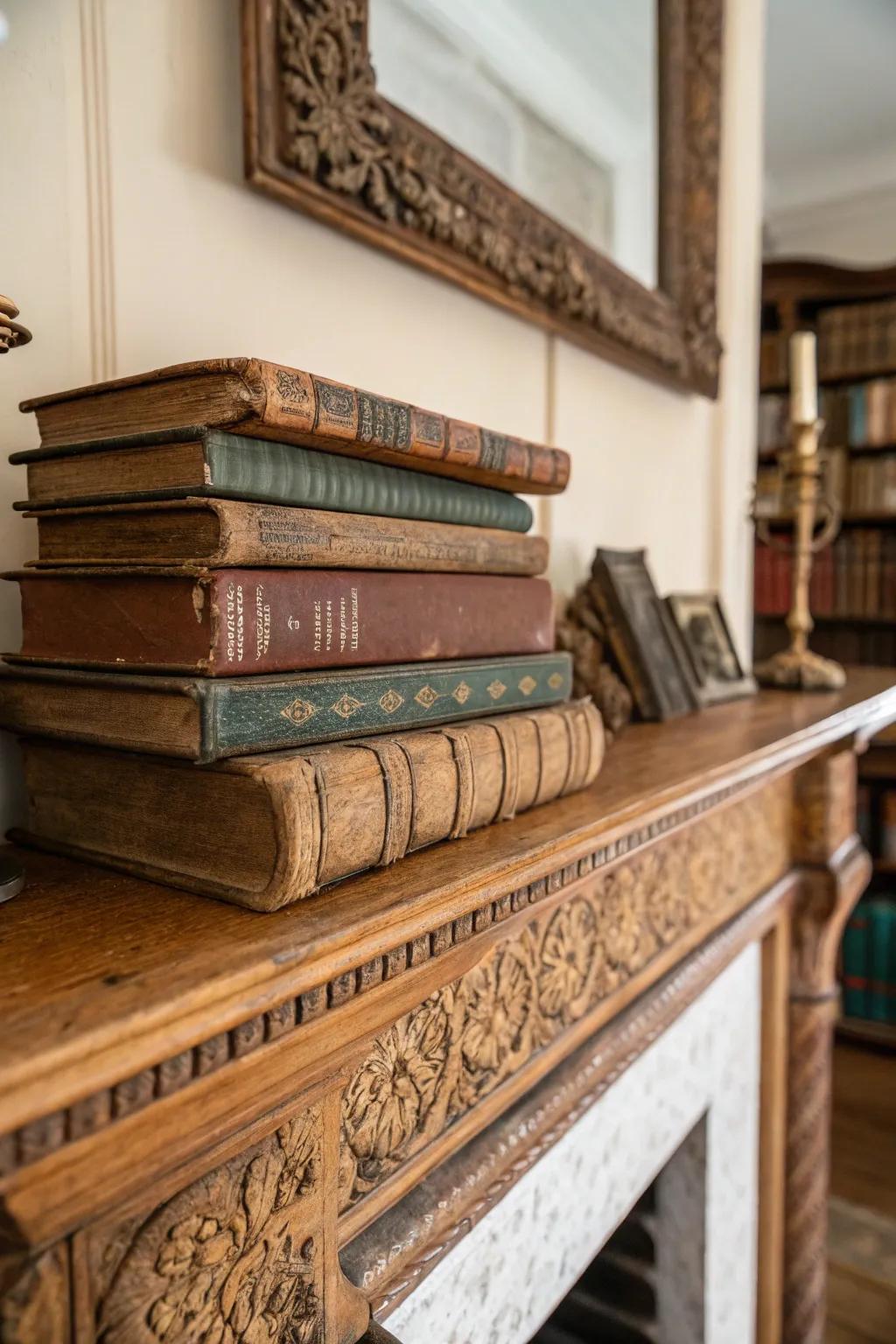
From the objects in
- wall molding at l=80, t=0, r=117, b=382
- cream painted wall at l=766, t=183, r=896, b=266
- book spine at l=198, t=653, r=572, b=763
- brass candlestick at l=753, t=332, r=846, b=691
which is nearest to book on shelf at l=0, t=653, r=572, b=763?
book spine at l=198, t=653, r=572, b=763

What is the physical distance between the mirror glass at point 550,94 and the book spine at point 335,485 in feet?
1.29

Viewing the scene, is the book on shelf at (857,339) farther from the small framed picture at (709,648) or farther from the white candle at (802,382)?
the small framed picture at (709,648)

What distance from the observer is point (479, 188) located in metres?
0.77

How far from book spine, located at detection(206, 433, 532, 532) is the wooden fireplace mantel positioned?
0.18m

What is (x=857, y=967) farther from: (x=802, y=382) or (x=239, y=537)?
(x=239, y=537)

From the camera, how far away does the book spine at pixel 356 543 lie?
364 mm

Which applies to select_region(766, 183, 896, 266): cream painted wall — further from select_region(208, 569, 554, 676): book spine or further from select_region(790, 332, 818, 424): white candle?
select_region(208, 569, 554, 676): book spine

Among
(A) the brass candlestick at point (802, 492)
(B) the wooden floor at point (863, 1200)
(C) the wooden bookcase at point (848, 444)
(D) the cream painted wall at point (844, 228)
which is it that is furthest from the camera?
(D) the cream painted wall at point (844, 228)

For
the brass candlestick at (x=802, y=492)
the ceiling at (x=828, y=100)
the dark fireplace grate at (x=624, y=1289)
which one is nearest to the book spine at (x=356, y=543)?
the brass candlestick at (x=802, y=492)

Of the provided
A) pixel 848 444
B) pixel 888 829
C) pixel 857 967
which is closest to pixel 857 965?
pixel 857 967

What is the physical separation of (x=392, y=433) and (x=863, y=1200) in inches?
84.1

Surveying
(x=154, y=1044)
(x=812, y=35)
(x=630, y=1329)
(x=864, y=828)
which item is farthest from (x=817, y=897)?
(x=812, y=35)

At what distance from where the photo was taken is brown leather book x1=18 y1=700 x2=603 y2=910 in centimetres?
35

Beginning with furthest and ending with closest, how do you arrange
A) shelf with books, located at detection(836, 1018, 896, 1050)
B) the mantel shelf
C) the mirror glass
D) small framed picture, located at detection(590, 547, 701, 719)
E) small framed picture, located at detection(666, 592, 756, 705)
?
shelf with books, located at detection(836, 1018, 896, 1050), small framed picture, located at detection(666, 592, 756, 705), small framed picture, located at detection(590, 547, 701, 719), the mirror glass, the mantel shelf
